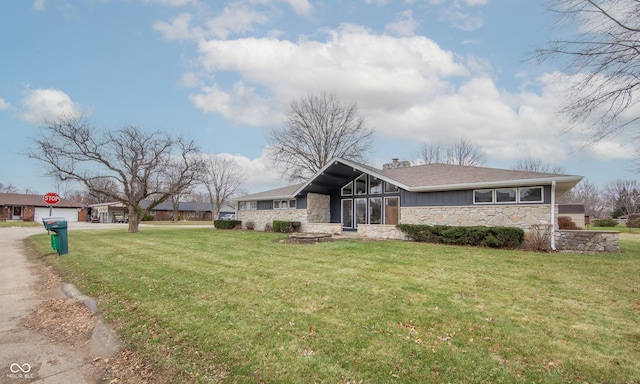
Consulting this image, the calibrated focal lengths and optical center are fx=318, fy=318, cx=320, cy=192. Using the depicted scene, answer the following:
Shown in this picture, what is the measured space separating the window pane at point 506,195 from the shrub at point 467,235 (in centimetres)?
172

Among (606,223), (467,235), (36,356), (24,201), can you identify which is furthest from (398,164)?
(24,201)

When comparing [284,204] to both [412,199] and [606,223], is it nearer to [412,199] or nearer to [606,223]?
[412,199]

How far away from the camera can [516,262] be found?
890 centimetres

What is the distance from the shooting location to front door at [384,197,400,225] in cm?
1732

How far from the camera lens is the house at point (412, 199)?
12.7m

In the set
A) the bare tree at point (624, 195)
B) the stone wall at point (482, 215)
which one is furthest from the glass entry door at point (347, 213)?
the bare tree at point (624, 195)

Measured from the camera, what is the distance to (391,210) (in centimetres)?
1769

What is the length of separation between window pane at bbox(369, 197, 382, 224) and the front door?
0.41m

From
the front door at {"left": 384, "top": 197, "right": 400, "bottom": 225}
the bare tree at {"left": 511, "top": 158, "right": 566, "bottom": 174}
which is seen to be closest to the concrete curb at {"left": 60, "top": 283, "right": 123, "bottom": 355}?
the front door at {"left": 384, "top": 197, "right": 400, "bottom": 225}

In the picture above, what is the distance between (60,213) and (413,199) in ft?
194

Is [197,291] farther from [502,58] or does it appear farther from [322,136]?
[322,136]

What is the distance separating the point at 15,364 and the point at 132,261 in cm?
601

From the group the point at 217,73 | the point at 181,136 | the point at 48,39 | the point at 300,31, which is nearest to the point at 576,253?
the point at 300,31

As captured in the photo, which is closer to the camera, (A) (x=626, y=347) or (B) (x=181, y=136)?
(A) (x=626, y=347)
